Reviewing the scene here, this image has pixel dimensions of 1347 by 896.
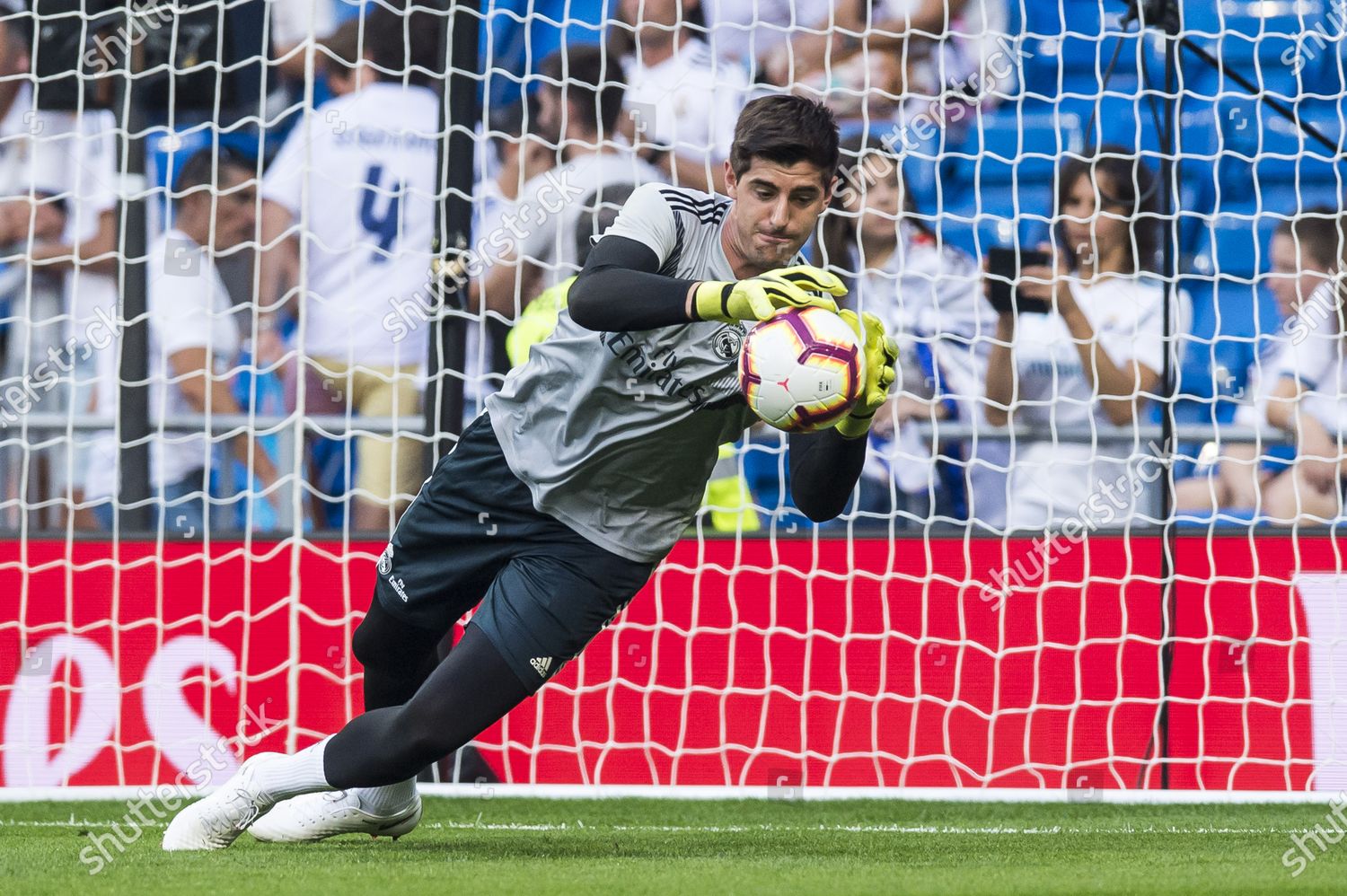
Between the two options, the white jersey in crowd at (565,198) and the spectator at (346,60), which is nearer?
the white jersey in crowd at (565,198)

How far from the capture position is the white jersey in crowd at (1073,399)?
235 inches

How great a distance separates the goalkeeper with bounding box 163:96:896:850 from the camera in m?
3.28

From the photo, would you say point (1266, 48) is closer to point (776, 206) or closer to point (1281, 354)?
point (1281, 354)

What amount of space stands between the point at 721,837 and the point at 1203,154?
376 cm

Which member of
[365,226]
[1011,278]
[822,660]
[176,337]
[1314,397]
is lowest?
[822,660]

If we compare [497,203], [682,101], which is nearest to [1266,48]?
[682,101]

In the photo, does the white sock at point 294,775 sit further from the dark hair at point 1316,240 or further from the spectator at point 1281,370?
the dark hair at point 1316,240

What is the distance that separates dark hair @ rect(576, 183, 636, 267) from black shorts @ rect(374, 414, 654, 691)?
2.43 m

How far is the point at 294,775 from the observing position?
3.51 m

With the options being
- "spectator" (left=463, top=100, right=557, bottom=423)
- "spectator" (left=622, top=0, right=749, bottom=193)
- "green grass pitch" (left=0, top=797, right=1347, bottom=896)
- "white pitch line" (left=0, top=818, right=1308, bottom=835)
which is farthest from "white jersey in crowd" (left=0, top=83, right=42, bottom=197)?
"white pitch line" (left=0, top=818, right=1308, bottom=835)

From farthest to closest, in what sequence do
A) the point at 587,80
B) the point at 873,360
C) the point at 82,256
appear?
the point at 587,80 < the point at 82,256 < the point at 873,360

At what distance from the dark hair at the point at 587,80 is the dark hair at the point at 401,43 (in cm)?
46

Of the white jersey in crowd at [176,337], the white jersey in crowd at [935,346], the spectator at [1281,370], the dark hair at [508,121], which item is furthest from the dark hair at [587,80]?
the spectator at [1281,370]

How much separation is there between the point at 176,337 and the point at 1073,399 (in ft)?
11.2
